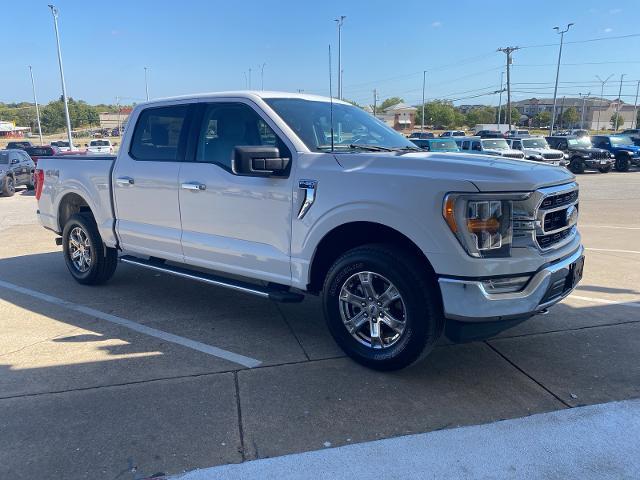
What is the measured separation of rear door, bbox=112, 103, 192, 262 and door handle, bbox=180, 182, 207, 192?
15 centimetres

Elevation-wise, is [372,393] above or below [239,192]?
below

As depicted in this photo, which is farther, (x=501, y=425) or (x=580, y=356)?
(x=580, y=356)

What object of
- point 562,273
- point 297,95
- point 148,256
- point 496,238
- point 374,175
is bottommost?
point 148,256

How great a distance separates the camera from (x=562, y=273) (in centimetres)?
368

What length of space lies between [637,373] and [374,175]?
7.83 feet

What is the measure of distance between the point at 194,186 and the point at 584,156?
26147mm

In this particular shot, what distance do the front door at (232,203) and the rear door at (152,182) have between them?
0.17 m

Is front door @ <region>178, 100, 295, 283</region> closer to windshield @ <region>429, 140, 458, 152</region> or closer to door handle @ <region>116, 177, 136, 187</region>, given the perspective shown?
door handle @ <region>116, 177, 136, 187</region>

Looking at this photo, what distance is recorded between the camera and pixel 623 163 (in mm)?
27750

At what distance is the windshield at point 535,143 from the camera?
2662cm

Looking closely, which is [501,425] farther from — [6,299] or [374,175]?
[6,299]

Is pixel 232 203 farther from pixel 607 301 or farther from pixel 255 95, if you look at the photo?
pixel 607 301

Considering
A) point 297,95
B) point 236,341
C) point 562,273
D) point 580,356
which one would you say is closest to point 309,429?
point 236,341

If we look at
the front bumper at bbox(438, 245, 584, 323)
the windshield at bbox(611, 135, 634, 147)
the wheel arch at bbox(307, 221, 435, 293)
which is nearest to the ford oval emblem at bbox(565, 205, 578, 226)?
the front bumper at bbox(438, 245, 584, 323)
